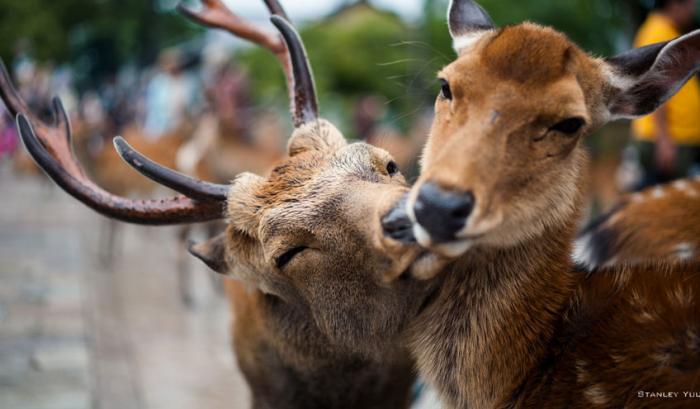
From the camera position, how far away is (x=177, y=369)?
5.97 meters

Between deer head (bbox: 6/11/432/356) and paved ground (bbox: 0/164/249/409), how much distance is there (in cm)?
297

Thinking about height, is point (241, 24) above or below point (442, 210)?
below

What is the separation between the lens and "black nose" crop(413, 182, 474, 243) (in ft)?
5.65

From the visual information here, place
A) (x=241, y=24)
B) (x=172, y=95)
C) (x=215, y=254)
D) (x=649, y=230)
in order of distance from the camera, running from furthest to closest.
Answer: (x=172, y=95), (x=241, y=24), (x=649, y=230), (x=215, y=254)

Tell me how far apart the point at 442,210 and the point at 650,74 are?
38.8 inches

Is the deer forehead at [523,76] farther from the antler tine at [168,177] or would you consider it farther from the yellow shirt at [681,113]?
the yellow shirt at [681,113]

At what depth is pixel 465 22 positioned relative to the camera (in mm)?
2553

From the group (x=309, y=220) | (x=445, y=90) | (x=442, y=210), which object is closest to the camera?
(x=442, y=210)

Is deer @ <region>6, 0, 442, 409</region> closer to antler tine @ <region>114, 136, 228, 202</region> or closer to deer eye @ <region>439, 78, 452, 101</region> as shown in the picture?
antler tine @ <region>114, 136, 228, 202</region>

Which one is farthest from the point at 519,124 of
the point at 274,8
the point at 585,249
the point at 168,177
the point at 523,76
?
the point at 585,249

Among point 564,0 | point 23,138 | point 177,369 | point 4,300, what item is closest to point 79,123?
point 4,300

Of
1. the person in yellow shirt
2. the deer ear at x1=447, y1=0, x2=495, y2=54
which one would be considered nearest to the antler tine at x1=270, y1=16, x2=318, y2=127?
the deer ear at x1=447, y1=0, x2=495, y2=54

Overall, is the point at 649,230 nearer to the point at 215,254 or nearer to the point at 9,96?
the point at 215,254

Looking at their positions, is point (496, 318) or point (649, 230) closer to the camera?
point (496, 318)
